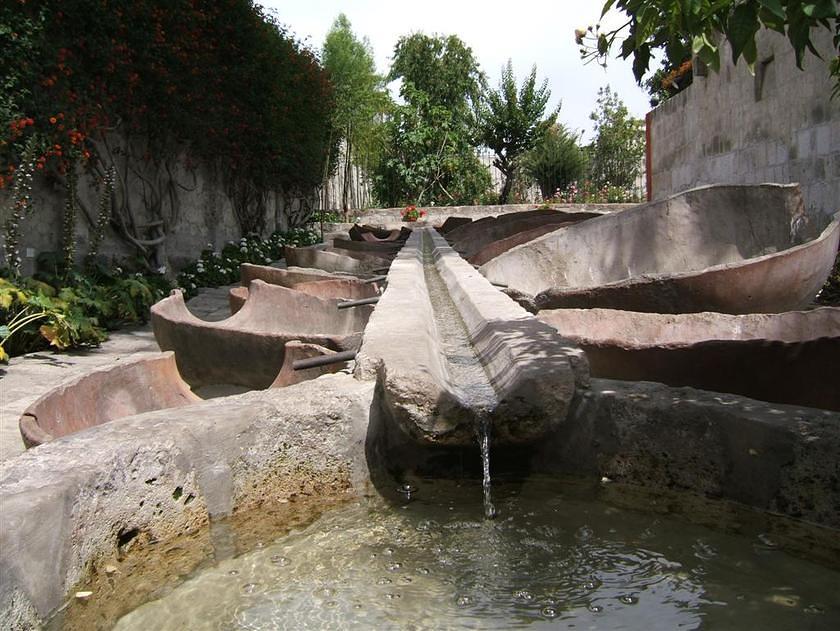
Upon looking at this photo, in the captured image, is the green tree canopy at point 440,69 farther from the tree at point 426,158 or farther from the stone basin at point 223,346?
the stone basin at point 223,346

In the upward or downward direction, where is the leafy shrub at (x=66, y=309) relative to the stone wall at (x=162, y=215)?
downward

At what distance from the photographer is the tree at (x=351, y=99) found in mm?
21688

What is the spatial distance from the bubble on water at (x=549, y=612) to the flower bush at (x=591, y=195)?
19337 mm

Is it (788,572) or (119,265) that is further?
(119,265)

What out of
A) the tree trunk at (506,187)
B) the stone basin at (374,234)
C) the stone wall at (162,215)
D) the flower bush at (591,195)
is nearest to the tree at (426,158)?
the tree trunk at (506,187)

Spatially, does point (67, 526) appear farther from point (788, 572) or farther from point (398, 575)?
point (788, 572)

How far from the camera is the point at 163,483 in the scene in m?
1.89

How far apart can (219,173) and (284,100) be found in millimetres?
2088

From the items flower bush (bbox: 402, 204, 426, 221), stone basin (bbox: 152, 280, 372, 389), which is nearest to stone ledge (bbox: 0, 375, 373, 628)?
stone basin (bbox: 152, 280, 372, 389)

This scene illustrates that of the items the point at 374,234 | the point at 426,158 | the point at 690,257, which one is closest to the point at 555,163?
the point at 426,158

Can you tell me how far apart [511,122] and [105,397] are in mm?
25162

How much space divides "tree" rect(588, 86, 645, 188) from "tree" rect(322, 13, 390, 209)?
728 cm

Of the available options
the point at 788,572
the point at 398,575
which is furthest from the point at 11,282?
the point at 788,572

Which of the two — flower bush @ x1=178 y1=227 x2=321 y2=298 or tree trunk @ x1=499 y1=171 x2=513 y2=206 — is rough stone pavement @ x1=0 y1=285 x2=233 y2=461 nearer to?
flower bush @ x1=178 y1=227 x2=321 y2=298
